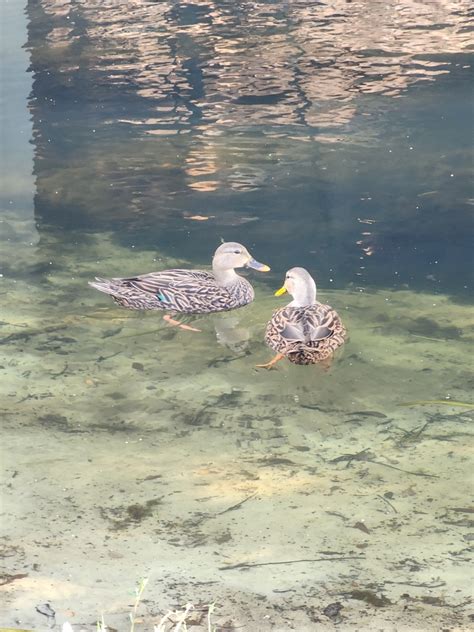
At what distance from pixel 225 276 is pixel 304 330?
5.01 ft

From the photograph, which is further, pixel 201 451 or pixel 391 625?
pixel 201 451

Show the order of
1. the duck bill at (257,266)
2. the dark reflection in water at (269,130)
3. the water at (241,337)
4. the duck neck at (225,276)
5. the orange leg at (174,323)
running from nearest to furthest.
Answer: the water at (241,337)
the orange leg at (174,323)
the duck neck at (225,276)
the duck bill at (257,266)
the dark reflection in water at (269,130)

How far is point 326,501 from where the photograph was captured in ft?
18.5

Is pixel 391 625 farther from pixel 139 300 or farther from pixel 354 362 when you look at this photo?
pixel 139 300

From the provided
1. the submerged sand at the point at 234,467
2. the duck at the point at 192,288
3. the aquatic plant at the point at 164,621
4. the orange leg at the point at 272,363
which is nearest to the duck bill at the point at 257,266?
the duck at the point at 192,288

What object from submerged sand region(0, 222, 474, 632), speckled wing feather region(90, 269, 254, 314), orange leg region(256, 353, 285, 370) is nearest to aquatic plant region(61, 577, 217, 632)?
submerged sand region(0, 222, 474, 632)

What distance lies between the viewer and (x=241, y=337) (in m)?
8.45

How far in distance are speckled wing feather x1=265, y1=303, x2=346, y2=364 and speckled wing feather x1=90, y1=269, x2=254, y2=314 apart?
89 cm

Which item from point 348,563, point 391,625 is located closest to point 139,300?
point 348,563

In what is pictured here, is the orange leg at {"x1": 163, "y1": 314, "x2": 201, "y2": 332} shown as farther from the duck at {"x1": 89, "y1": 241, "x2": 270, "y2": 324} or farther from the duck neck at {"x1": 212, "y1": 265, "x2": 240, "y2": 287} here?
the duck neck at {"x1": 212, "y1": 265, "x2": 240, "y2": 287}

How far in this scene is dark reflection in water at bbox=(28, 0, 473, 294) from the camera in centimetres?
1023

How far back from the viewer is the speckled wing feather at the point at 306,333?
7672mm

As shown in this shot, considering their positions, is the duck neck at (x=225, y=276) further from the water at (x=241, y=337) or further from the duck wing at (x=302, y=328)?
the duck wing at (x=302, y=328)

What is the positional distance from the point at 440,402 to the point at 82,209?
533 cm
